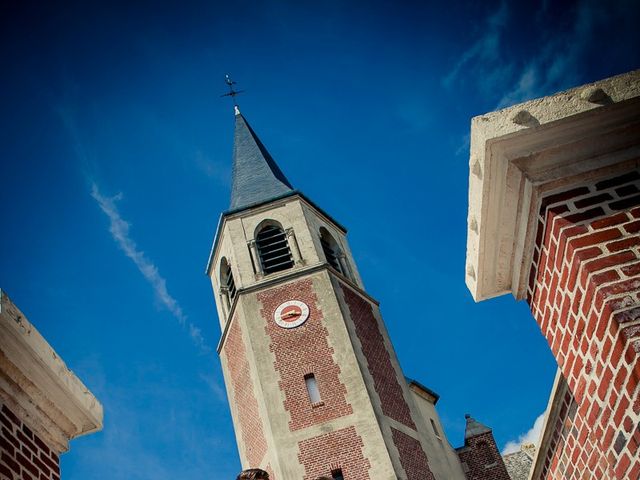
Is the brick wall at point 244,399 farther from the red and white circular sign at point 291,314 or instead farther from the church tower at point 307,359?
the red and white circular sign at point 291,314

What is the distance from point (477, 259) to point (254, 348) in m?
16.3

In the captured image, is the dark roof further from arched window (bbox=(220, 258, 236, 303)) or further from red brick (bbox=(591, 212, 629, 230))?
red brick (bbox=(591, 212, 629, 230))

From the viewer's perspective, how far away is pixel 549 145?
11.7 ft

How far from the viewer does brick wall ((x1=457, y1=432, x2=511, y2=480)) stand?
951 inches

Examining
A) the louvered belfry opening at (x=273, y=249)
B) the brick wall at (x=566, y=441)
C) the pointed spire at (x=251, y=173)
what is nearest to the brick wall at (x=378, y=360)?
the louvered belfry opening at (x=273, y=249)

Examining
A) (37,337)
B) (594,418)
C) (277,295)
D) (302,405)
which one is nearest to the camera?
(594,418)

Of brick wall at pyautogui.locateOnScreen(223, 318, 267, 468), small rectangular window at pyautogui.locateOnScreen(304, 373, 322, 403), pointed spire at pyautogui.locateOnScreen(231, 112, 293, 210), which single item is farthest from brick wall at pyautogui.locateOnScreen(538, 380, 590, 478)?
pointed spire at pyautogui.locateOnScreen(231, 112, 293, 210)

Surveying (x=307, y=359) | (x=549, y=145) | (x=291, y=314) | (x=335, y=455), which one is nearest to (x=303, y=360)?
(x=307, y=359)

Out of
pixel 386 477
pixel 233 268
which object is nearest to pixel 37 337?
pixel 386 477

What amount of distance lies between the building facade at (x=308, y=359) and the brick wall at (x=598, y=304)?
45.7 ft

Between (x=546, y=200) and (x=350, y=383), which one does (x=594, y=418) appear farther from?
(x=350, y=383)

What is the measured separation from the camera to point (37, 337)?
3.94 metres

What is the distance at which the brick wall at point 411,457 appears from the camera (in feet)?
57.4

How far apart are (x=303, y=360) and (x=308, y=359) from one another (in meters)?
0.14
